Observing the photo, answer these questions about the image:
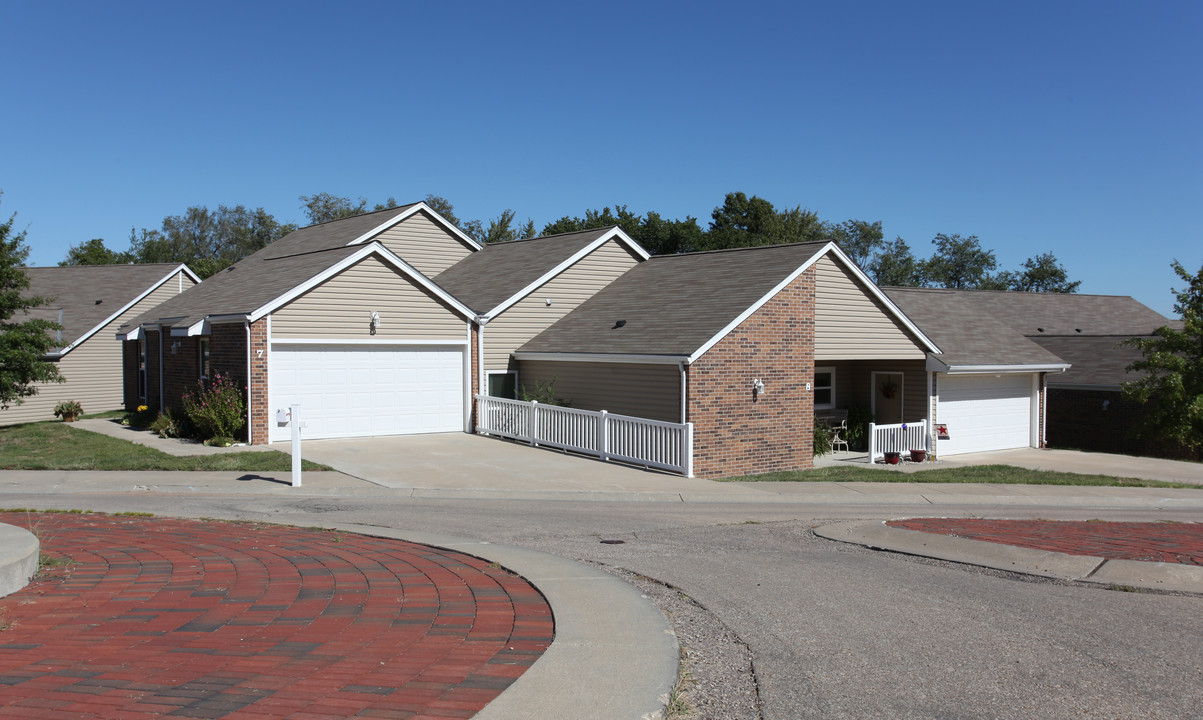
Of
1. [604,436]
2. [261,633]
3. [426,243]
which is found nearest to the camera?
[261,633]

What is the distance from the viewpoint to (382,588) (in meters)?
7.08

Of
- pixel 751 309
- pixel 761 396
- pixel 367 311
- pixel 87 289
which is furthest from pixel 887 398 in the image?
pixel 87 289

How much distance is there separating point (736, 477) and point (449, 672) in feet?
47.8

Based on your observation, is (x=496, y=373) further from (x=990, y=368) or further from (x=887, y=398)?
(x=990, y=368)

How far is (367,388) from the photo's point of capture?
899 inches

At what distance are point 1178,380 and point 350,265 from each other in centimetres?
2180

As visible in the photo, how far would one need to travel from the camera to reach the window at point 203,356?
23219 millimetres

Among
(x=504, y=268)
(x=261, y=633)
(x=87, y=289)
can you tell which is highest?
(x=504, y=268)

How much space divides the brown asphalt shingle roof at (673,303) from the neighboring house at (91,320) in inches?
694

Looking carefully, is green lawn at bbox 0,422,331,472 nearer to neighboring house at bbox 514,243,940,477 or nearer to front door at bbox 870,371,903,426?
neighboring house at bbox 514,243,940,477

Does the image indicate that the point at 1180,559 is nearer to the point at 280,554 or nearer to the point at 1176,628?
the point at 1176,628

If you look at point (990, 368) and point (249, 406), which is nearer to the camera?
point (249, 406)

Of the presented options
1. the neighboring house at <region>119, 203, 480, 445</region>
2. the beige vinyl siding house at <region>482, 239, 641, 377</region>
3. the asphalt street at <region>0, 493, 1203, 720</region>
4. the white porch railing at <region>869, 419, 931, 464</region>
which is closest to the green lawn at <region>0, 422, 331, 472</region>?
the neighboring house at <region>119, 203, 480, 445</region>

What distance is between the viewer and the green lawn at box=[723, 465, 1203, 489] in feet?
62.3
